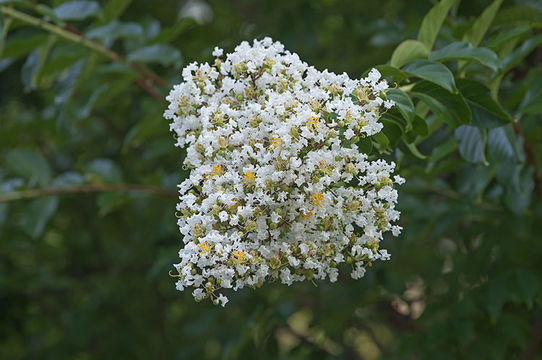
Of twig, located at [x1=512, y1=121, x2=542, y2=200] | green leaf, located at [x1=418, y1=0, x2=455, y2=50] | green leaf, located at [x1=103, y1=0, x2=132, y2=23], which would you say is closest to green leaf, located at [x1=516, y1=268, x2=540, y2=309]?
twig, located at [x1=512, y1=121, x2=542, y2=200]

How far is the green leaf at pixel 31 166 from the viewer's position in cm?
309

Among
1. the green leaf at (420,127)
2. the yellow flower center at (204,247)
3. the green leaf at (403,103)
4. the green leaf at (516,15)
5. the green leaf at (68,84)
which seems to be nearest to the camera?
the yellow flower center at (204,247)

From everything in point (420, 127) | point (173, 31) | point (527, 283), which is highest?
point (173, 31)

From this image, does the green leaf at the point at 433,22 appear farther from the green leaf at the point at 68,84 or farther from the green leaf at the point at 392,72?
the green leaf at the point at 68,84

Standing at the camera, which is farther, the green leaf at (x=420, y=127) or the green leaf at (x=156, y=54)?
the green leaf at (x=156, y=54)

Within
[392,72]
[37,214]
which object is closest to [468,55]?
[392,72]

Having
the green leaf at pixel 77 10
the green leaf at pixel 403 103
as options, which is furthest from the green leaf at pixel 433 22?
the green leaf at pixel 77 10

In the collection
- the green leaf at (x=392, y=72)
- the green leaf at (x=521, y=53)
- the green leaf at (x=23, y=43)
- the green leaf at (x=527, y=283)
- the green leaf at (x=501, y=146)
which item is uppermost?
the green leaf at (x=23, y=43)

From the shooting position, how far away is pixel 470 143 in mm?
2088

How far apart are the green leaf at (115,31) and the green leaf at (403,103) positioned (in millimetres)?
1465

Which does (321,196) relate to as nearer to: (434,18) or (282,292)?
(434,18)

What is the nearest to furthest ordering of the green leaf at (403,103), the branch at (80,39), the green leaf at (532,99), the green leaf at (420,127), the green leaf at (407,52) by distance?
the green leaf at (403,103) < the green leaf at (420,127) < the green leaf at (407,52) < the green leaf at (532,99) < the branch at (80,39)

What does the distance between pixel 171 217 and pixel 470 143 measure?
176cm

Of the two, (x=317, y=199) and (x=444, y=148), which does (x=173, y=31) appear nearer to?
(x=444, y=148)
